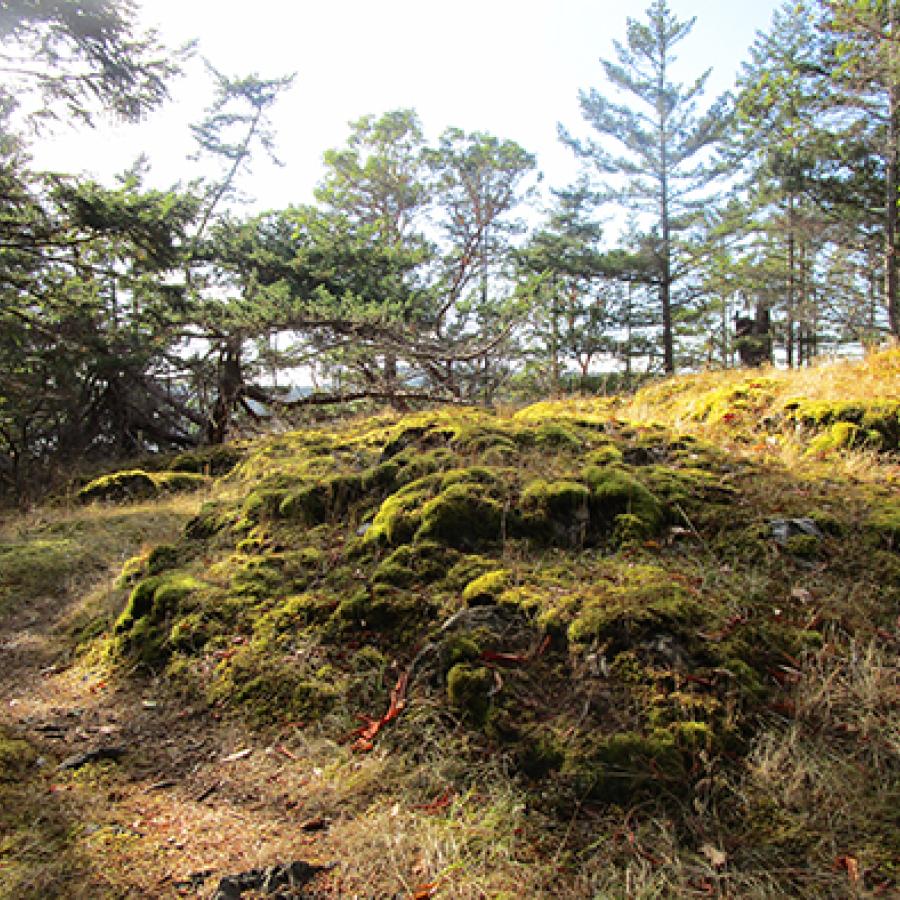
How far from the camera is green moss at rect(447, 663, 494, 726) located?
2299 millimetres

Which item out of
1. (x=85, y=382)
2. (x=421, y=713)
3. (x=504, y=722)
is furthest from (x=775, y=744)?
(x=85, y=382)

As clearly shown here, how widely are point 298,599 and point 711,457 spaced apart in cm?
323

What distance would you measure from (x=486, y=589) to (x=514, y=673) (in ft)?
1.75

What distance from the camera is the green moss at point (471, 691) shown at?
7.54 ft

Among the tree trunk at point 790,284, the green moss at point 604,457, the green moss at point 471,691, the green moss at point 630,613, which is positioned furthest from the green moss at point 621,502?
the tree trunk at point 790,284

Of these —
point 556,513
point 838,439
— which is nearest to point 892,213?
point 838,439

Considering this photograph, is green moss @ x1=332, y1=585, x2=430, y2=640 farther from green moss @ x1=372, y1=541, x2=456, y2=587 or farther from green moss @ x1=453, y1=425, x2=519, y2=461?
green moss @ x1=453, y1=425, x2=519, y2=461

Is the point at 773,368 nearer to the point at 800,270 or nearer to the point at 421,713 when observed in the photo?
the point at 421,713

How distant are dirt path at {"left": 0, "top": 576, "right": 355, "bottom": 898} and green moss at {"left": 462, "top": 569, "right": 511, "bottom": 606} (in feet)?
3.25

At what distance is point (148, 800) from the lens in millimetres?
2131

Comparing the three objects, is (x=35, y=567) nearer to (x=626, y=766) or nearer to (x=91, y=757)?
(x=91, y=757)

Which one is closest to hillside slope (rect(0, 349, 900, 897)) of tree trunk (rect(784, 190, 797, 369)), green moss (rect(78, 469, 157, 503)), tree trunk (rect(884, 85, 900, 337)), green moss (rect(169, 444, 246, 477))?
green moss (rect(78, 469, 157, 503))

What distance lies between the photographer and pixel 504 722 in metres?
2.20

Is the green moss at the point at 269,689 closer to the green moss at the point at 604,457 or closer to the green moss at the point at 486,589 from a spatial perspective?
the green moss at the point at 486,589
